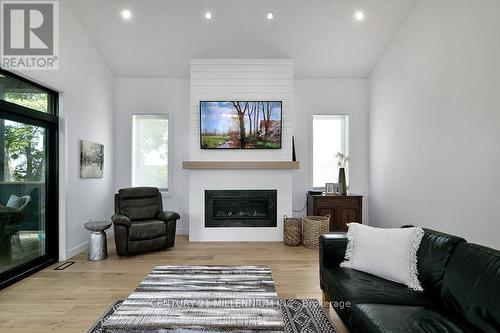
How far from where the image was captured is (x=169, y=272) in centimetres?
320

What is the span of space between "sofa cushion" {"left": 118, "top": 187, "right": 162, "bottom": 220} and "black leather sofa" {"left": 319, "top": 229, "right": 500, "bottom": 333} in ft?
10.9

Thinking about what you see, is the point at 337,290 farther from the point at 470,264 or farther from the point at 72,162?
the point at 72,162

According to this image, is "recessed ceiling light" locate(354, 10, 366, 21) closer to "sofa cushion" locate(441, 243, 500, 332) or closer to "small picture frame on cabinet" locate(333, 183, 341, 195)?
"small picture frame on cabinet" locate(333, 183, 341, 195)

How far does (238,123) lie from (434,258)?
→ 146 inches

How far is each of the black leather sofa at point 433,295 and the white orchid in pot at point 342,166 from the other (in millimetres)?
3092

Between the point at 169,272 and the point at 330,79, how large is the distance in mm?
4662

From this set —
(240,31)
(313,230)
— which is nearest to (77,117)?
(240,31)

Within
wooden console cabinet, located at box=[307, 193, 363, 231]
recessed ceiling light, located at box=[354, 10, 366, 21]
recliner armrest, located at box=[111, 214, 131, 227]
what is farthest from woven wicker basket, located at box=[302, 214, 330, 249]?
recessed ceiling light, located at box=[354, 10, 366, 21]

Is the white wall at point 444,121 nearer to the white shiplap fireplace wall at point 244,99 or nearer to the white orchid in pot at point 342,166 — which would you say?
the white orchid in pot at point 342,166

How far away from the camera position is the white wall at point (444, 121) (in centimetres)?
294

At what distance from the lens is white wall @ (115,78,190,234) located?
5773 millimetres

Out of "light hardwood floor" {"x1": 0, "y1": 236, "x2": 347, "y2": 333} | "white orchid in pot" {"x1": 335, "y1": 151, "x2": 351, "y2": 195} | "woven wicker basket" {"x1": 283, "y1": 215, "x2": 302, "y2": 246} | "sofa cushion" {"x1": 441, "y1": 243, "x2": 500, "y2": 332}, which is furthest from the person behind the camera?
"white orchid in pot" {"x1": 335, "y1": 151, "x2": 351, "y2": 195}

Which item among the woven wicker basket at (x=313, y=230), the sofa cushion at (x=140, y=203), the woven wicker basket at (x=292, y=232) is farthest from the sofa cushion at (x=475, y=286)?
the sofa cushion at (x=140, y=203)

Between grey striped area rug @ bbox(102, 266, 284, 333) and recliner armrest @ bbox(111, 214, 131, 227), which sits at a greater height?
recliner armrest @ bbox(111, 214, 131, 227)
